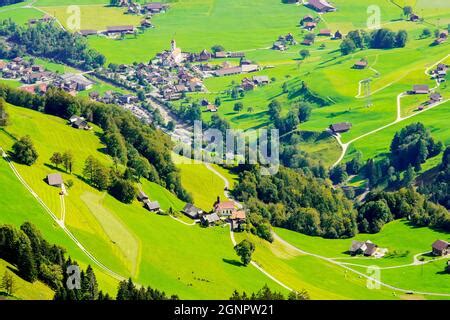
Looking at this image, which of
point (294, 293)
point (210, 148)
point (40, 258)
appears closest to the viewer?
point (40, 258)

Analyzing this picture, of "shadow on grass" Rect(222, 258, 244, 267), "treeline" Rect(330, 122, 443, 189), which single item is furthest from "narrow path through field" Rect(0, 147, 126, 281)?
"treeline" Rect(330, 122, 443, 189)

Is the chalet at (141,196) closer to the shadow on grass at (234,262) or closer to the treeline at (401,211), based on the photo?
the shadow on grass at (234,262)

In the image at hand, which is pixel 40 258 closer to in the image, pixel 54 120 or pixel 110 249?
pixel 110 249

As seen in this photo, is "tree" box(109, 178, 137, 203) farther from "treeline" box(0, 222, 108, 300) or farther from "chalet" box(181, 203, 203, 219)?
"treeline" box(0, 222, 108, 300)

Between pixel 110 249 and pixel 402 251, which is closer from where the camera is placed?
pixel 110 249

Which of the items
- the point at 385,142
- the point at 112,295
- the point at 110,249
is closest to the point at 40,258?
the point at 112,295

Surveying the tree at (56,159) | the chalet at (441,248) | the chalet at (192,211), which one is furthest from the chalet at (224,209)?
the chalet at (441,248)
